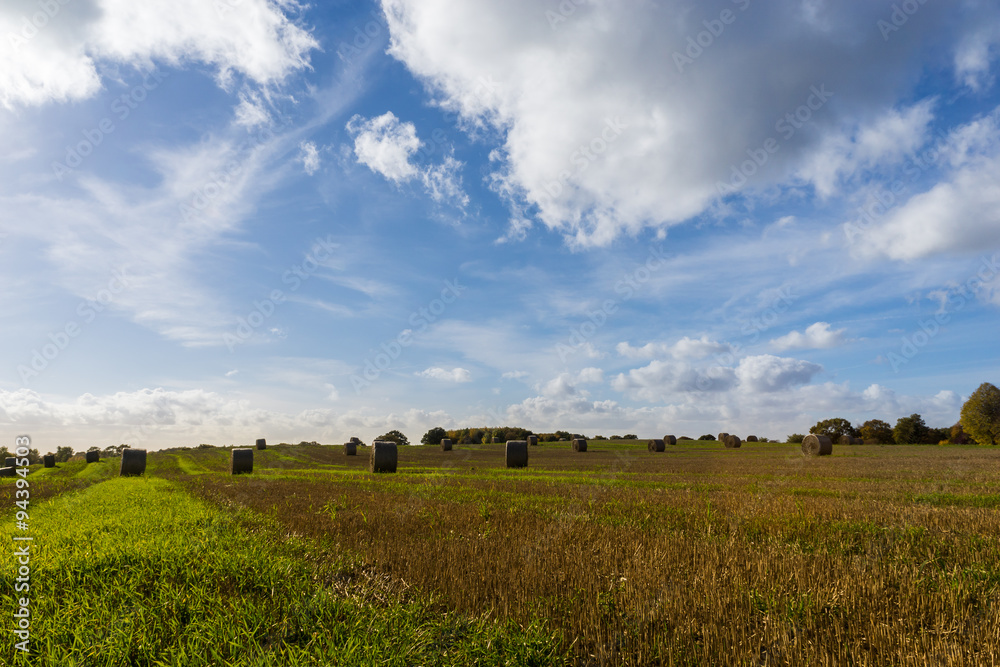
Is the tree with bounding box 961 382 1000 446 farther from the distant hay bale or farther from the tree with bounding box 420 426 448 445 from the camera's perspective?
the tree with bounding box 420 426 448 445

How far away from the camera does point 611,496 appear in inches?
588

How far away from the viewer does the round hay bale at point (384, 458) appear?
3091 centimetres

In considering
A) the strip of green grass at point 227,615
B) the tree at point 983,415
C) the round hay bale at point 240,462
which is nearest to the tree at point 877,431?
the tree at point 983,415

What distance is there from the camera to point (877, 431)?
3369 inches

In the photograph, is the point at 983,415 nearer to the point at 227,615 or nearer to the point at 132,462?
the point at 227,615

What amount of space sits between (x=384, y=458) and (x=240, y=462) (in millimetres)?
10232

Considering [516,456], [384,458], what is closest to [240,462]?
[384,458]

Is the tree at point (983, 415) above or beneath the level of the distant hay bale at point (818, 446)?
above

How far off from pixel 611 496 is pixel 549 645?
11.0 metres

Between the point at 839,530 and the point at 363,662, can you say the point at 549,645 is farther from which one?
the point at 839,530

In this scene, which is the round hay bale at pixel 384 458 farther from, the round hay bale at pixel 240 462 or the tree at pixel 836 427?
the tree at pixel 836 427

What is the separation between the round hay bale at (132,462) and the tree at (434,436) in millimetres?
60712

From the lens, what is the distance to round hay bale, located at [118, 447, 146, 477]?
35188mm

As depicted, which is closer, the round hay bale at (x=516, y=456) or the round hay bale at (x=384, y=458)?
the round hay bale at (x=384, y=458)
